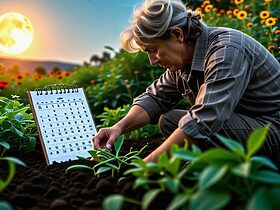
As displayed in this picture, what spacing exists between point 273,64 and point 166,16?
0.63 m

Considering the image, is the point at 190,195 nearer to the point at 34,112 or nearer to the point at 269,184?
the point at 269,184

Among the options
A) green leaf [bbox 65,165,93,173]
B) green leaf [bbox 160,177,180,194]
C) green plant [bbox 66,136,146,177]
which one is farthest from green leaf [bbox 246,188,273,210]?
green leaf [bbox 65,165,93,173]

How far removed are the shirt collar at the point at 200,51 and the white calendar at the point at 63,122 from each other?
1.00 m

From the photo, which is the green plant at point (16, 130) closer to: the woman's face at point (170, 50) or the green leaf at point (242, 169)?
the woman's face at point (170, 50)

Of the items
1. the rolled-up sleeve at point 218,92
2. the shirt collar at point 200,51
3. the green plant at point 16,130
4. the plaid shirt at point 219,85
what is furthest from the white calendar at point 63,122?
the rolled-up sleeve at point 218,92

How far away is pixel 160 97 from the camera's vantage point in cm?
326

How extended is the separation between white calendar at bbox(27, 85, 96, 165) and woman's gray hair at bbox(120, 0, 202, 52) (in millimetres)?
888

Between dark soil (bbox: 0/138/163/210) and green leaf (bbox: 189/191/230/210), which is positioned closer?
green leaf (bbox: 189/191/230/210)

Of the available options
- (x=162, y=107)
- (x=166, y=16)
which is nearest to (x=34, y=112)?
(x=162, y=107)

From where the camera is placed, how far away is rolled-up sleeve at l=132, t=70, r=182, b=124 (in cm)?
321

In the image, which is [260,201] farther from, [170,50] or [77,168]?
[77,168]

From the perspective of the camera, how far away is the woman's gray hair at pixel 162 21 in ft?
8.60

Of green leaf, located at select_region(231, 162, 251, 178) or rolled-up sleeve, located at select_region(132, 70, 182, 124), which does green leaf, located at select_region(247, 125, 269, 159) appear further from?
rolled-up sleeve, located at select_region(132, 70, 182, 124)

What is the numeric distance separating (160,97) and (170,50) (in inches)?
25.1
